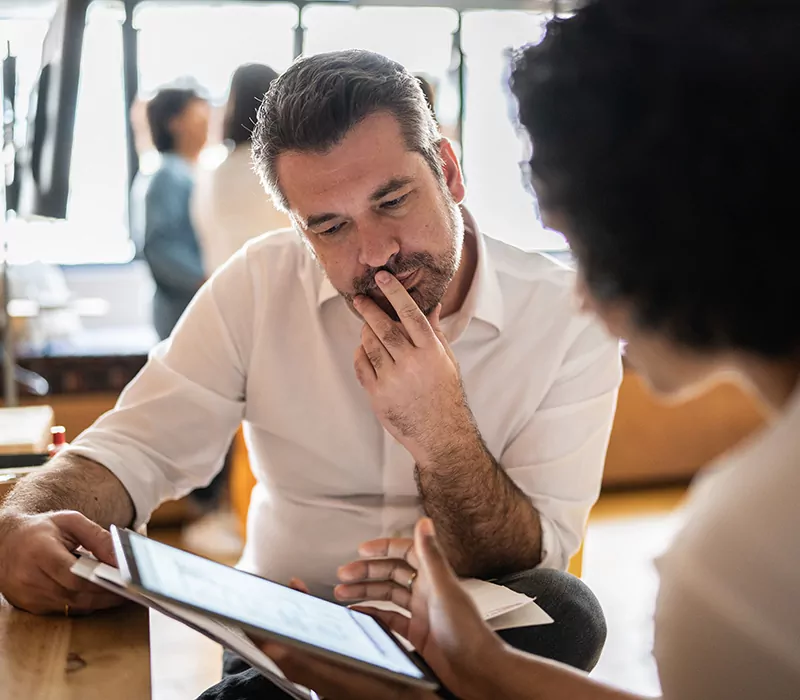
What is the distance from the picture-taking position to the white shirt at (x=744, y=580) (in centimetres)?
65

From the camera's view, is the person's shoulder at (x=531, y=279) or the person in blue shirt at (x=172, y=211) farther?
the person in blue shirt at (x=172, y=211)

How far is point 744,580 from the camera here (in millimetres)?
657

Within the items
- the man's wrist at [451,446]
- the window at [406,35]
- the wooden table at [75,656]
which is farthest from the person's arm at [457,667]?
the window at [406,35]

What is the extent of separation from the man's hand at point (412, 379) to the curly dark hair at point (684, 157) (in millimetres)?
596

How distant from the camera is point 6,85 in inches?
87.0

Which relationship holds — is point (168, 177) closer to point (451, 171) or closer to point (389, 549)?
point (451, 171)

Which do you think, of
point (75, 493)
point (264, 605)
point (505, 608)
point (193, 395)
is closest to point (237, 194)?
point (193, 395)

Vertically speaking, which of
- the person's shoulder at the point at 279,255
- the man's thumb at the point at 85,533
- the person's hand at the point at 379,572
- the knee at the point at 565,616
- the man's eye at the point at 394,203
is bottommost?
the knee at the point at 565,616

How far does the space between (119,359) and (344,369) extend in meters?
2.34

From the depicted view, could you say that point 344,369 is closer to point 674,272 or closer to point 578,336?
point 578,336

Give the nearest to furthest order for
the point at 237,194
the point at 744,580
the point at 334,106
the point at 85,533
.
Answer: the point at 744,580 < the point at 85,533 < the point at 334,106 < the point at 237,194

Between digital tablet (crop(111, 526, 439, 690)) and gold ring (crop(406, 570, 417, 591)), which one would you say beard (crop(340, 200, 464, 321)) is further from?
digital tablet (crop(111, 526, 439, 690))

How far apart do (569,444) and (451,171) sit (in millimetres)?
447

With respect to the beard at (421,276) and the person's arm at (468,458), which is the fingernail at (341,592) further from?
the beard at (421,276)
